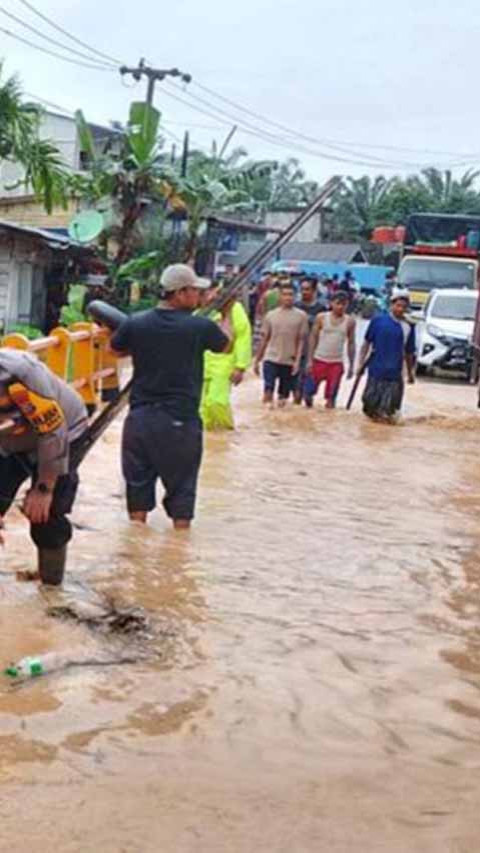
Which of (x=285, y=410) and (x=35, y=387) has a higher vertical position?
(x=35, y=387)

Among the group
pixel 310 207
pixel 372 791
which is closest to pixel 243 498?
pixel 310 207

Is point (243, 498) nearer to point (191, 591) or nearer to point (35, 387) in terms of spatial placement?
point (191, 591)

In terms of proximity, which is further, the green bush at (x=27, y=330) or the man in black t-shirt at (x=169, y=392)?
the green bush at (x=27, y=330)

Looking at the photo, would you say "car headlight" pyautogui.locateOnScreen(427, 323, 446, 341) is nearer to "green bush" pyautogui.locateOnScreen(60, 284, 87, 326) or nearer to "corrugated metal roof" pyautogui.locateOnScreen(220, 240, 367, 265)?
"green bush" pyautogui.locateOnScreen(60, 284, 87, 326)

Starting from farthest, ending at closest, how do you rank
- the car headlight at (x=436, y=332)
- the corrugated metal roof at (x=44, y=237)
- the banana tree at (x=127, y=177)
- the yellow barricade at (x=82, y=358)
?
the banana tree at (x=127, y=177)
the car headlight at (x=436, y=332)
the corrugated metal roof at (x=44, y=237)
the yellow barricade at (x=82, y=358)

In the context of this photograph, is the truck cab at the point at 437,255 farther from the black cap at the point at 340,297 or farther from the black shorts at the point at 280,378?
the black shorts at the point at 280,378

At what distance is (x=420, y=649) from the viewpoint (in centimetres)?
508

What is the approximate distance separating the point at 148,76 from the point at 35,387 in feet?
88.7

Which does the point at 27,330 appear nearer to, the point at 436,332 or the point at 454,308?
the point at 436,332

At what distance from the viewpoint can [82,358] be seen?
36.2 ft

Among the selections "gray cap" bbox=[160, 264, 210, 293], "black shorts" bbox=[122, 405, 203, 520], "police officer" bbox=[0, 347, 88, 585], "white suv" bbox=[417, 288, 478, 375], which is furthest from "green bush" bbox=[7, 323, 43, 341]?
"police officer" bbox=[0, 347, 88, 585]

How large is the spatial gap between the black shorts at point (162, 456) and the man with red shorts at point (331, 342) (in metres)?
7.08

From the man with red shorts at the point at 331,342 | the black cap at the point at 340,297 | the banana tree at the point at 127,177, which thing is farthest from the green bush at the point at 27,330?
the black cap at the point at 340,297

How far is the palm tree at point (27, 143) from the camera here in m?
16.0
